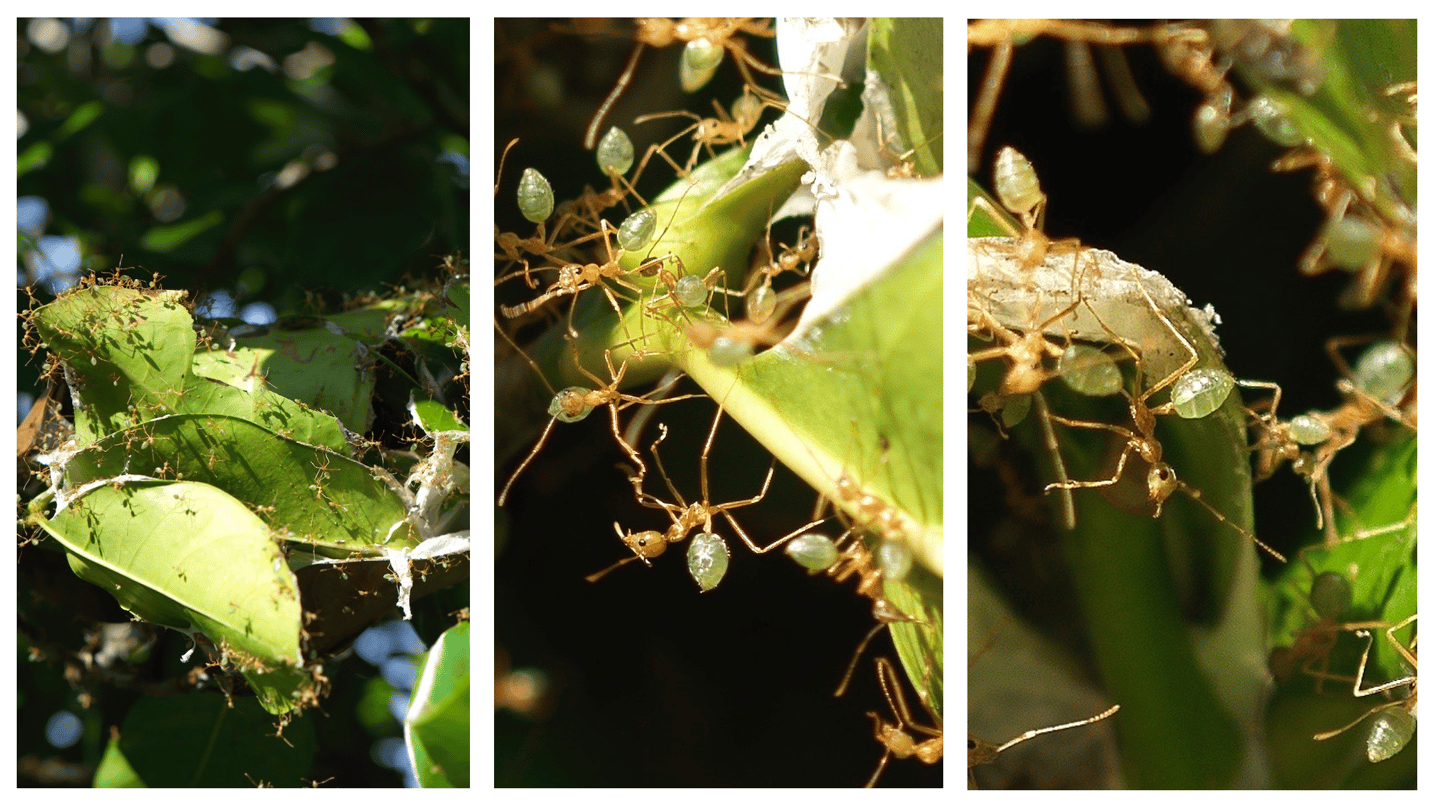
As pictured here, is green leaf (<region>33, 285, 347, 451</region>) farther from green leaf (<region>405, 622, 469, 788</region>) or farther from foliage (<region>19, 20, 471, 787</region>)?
green leaf (<region>405, 622, 469, 788</region>)

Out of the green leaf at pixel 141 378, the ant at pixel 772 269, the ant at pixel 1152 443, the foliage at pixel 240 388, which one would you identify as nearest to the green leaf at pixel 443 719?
the foliage at pixel 240 388

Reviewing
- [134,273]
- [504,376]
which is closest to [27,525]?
[134,273]

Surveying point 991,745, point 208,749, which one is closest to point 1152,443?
point 991,745

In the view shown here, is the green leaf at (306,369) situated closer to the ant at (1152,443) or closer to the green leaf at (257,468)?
the green leaf at (257,468)

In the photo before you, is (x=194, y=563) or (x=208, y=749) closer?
(x=194, y=563)

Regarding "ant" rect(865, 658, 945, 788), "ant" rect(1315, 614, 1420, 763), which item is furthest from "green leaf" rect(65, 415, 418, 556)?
"ant" rect(1315, 614, 1420, 763)

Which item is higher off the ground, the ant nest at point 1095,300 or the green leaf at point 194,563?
the ant nest at point 1095,300

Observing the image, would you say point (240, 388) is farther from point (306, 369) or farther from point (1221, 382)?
point (1221, 382)

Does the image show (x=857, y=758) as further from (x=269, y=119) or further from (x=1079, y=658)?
(x=269, y=119)
